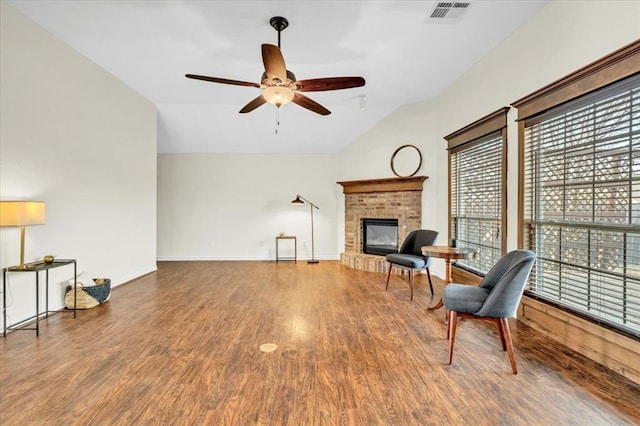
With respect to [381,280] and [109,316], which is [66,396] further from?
[381,280]

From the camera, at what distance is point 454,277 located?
4.47 meters

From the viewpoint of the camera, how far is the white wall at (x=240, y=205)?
23.0 feet

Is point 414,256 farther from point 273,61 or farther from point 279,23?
point 279,23

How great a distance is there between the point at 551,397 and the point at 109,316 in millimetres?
3962

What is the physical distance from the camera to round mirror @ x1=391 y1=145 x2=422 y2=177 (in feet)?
17.9

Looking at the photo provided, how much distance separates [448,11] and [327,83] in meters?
1.29

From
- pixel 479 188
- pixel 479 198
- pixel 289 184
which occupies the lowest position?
pixel 479 198

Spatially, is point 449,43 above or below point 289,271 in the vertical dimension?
above

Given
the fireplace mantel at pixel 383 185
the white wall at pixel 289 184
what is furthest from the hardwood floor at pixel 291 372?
the white wall at pixel 289 184

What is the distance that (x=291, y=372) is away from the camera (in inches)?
86.0

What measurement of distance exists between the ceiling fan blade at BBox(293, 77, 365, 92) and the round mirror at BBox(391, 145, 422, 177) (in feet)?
9.49

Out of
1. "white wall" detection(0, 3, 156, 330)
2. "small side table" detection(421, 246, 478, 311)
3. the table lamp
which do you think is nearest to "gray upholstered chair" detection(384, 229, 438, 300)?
"small side table" detection(421, 246, 478, 311)

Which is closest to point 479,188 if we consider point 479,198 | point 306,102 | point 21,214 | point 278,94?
point 479,198

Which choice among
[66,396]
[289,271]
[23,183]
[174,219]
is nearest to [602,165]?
[66,396]
